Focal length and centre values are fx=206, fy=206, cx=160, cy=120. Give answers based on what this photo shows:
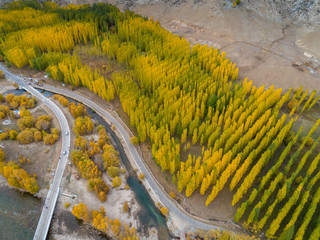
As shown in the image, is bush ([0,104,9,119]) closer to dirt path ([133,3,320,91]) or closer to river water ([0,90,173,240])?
river water ([0,90,173,240])

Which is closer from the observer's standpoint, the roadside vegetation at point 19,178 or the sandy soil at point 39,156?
the roadside vegetation at point 19,178

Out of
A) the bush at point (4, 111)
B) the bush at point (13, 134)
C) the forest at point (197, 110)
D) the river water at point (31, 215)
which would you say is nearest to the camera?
the forest at point (197, 110)

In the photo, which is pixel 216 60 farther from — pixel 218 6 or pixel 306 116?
pixel 218 6

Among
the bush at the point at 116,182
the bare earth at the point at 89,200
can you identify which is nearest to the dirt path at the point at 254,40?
the bush at the point at 116,182

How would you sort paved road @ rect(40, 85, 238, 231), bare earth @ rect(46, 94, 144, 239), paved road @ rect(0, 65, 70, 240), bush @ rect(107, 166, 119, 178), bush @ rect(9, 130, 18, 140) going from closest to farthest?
1. paved road @ rect(40, 85, 238, 231)
2. paved road @ rect(0, 65, 70, 240)
3. bare earth @ rect(46, 94, 144, 239)
4. bush @ rect(107, 166, 119, 178)
5. bush @ rect(9, 130, 18, 140)

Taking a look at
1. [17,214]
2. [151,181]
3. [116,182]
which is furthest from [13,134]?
[151,181]

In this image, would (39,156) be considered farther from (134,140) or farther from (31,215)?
(134,140)

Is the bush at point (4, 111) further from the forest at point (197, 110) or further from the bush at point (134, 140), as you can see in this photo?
the bush at point (134, 140)

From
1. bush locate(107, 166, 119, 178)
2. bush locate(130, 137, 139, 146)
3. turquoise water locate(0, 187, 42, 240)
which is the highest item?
bush locate(130, 137, 139, 146)

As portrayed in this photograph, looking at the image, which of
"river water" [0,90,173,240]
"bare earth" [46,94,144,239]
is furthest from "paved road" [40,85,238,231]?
Result: "bare earth" [46,94,144,239]
